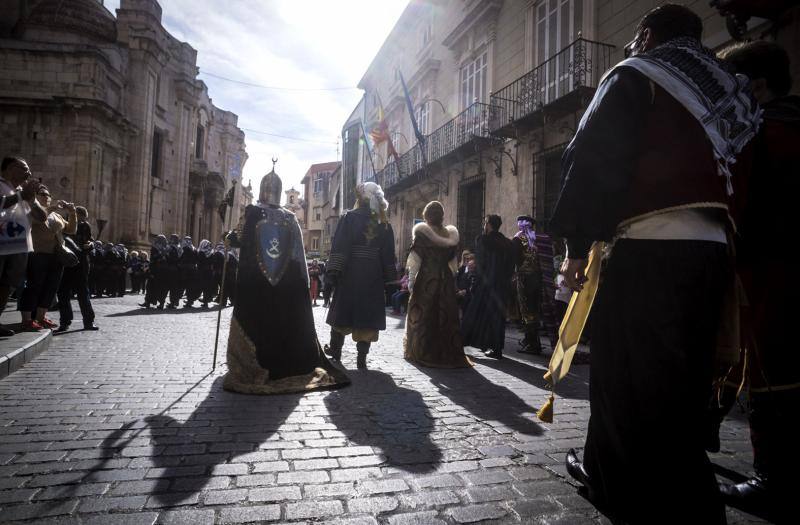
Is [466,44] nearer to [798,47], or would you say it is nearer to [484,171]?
[484,171]

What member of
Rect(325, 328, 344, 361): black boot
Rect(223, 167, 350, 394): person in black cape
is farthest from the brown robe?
Rect(223, 167, 350, 394): person in black cape

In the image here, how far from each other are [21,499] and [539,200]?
11266 millimetres

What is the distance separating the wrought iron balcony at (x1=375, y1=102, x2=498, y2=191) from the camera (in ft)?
46.3

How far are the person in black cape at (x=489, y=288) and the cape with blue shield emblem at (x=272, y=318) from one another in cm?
278

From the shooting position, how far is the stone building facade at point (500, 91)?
10.0 m

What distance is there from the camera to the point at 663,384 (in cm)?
164

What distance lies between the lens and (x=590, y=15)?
10336 millimetres

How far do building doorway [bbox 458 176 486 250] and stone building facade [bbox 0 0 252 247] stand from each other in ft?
43.3

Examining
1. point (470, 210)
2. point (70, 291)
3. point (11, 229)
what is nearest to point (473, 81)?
point (470, 210)

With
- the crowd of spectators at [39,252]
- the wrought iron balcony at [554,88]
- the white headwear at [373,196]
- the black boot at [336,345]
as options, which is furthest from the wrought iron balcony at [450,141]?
the crowd of spectators at [39,252]

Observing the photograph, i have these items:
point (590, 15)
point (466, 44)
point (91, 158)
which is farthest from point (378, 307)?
point (91, 158)

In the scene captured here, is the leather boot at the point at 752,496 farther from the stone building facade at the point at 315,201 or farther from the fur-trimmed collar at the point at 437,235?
the stone building facade at the point at 315,201

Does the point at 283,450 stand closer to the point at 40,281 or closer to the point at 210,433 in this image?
the point at 210,433

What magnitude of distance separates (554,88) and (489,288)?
681 centimetres
